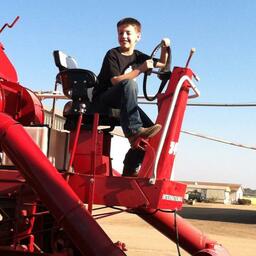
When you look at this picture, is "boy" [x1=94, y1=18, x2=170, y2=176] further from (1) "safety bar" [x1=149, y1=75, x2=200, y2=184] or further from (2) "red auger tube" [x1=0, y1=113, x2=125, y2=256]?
(2) "red auger tube" [x1=0, y1=113, x2=125, y2=256]

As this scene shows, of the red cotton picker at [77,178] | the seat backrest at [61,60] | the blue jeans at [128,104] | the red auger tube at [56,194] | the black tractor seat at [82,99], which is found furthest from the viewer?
the seat backrest at [61,60]

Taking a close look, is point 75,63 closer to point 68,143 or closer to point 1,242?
point 68,143

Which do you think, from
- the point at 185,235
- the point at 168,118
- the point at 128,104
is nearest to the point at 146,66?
the point at 128,104

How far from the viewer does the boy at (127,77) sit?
500 centimetres

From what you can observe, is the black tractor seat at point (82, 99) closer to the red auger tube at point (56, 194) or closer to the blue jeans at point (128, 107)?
the blue jeans at point (128, 107)

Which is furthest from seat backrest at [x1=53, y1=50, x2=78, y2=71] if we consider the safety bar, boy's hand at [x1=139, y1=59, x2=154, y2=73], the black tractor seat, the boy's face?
the safety bar

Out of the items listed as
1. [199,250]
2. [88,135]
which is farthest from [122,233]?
[88,135]

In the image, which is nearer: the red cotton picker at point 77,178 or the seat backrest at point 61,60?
the red cotton picker at point 77,178

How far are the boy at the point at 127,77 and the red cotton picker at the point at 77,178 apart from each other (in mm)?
165

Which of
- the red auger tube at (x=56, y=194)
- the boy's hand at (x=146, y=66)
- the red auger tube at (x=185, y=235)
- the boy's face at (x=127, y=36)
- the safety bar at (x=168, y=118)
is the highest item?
the boy's face at (x=127, y=36)

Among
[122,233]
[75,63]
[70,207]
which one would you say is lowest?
[122,233]

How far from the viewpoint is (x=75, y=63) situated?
6199mm

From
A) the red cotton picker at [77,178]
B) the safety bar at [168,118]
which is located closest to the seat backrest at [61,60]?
the red cotton picker at [77,178]

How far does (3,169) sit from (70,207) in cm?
146
